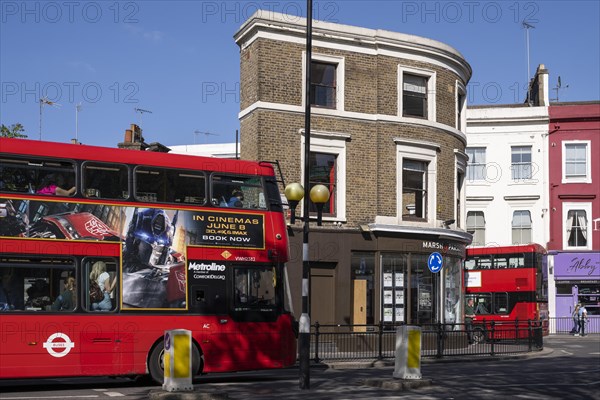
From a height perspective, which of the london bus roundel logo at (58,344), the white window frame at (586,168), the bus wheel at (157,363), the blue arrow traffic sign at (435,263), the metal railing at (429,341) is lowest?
the metal railing at (429,341)

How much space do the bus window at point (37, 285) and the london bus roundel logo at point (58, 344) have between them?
1.67 ft

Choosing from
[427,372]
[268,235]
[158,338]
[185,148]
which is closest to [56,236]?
[158,338]

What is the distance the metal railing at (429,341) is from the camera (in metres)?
23.8

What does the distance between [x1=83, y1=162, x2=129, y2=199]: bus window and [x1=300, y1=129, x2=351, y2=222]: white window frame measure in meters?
11.4

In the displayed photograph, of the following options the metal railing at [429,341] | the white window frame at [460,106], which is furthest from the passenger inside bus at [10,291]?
the white window frame at [460,106]

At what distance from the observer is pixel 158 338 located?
16.3 metres

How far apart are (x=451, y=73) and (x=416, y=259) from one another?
23.2 ft

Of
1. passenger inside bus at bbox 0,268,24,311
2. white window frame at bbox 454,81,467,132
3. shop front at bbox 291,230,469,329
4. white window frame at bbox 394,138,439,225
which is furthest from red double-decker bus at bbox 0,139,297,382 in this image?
white window frame at bbox 454,81,467,132

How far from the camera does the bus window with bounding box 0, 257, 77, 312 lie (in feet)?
49.1

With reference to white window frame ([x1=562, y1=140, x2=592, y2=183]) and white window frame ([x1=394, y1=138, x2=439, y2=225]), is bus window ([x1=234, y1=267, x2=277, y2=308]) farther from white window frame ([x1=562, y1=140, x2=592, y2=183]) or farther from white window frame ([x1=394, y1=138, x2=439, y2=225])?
white window frame ([x1=562, y1=140, x2=592, y2=183])

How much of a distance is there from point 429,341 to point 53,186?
1530 cm

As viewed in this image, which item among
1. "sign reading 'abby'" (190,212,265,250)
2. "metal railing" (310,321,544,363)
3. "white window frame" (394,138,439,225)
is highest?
"white window frame" (394,138,439,225)

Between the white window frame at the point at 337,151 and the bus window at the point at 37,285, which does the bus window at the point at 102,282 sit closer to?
the bus window at the point at 37,285

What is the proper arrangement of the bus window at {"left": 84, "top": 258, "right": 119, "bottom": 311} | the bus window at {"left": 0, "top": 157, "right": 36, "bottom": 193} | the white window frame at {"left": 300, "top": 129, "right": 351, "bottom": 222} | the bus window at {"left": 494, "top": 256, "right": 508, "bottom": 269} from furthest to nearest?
the bus window at {"left": 494, "top": 256, "right": 508, "bottom": 269}, the white window frame at {"left": 300, "top": 129, "right": 351, "bottom": 222}, the bus window at {"left": 84, "top": 258, "right": 119, "bottom": 311}, the bus window at {"left": 0, "top": 157, "right": 36, "bottom": 193}
